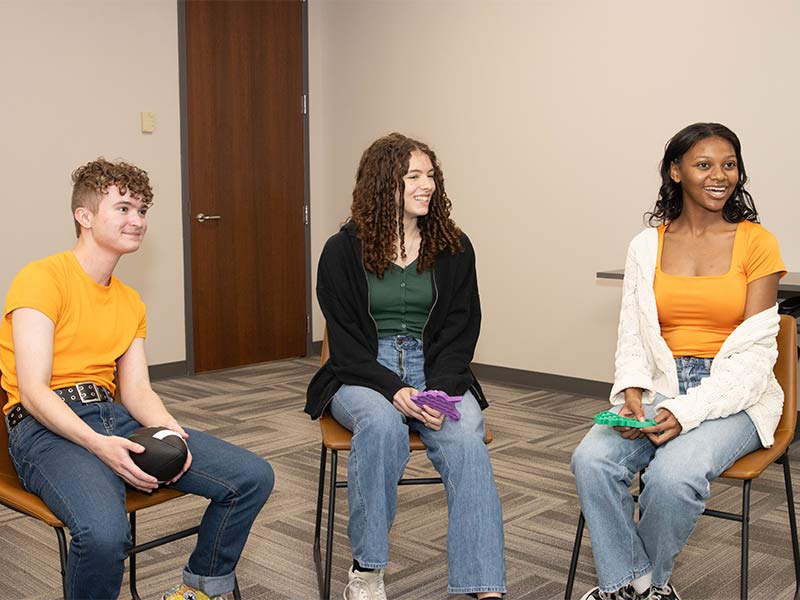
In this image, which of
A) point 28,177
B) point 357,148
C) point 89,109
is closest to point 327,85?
point 357,148

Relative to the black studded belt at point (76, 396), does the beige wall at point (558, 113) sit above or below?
above

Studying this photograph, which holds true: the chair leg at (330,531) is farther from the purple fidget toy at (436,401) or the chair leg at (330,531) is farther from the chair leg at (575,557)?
the chair leg at (575,557)

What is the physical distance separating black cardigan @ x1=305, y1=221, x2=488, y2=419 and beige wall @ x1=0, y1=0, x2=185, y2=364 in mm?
2947

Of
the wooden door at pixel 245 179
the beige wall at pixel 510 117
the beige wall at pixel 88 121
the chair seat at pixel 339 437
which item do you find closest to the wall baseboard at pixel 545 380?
the beige wall at pixel 510 117

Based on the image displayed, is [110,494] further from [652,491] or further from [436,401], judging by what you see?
[652,491]

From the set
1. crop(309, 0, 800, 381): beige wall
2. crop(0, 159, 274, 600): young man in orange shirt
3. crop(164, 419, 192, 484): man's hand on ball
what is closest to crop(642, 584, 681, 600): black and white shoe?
crop(0, 159, 274, 600): young man in orange shirt

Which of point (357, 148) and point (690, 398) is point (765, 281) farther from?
point (357, 148)

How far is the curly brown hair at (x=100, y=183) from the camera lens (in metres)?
2.11

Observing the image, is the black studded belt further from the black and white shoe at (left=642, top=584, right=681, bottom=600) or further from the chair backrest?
the chair backrest

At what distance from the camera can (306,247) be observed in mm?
6324

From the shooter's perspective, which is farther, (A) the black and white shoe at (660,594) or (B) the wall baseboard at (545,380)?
(B) the wall baseboard at (545,380)

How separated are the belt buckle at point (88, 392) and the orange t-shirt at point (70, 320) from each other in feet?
0.04

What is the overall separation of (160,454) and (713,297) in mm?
1385

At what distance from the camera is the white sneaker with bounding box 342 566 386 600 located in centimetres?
224
